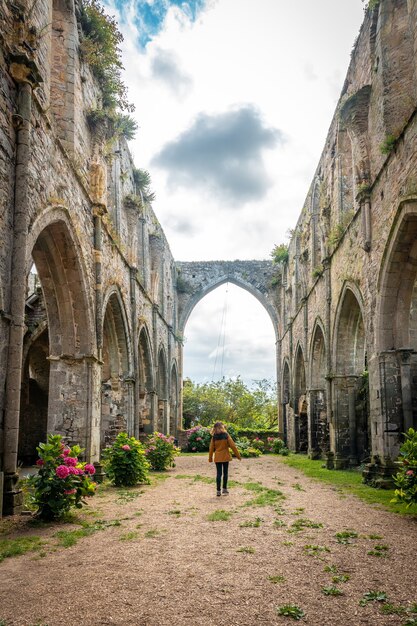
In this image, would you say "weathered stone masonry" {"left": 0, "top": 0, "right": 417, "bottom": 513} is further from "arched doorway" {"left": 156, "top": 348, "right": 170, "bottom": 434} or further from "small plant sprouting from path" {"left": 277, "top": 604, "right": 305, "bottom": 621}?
"small plant sprouting from path" {"left": 277, "top": 604, "right": 305, "bottom": 621}

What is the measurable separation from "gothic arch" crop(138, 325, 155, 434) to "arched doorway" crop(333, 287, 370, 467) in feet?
23.8

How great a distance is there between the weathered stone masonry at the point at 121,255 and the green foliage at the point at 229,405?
12.5m

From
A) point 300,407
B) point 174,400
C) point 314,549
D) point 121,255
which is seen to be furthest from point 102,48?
point 174,400

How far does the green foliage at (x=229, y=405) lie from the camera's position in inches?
1238

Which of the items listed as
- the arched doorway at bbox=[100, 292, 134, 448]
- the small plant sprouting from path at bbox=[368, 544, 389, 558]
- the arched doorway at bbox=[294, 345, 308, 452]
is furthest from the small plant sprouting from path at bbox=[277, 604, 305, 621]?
the arched doorway at bbox=[294, 345, 308, 452]

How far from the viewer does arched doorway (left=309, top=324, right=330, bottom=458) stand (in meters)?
17.5

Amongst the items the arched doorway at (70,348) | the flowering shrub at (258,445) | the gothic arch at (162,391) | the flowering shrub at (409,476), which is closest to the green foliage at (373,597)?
the flowering shrub at (409,476)

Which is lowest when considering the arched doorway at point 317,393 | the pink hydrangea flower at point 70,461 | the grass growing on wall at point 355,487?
the grass growing on wall at point 355,487

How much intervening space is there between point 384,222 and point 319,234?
26.4ft

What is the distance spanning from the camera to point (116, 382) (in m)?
14.6

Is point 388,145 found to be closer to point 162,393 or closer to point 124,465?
point 124,465

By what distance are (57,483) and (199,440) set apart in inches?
704

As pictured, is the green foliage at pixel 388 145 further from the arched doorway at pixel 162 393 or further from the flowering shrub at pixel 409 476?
the arched doorway at pixel 162 393

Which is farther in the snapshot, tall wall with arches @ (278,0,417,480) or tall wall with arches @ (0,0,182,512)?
tall wall with arches @ (278,0,417,480)
